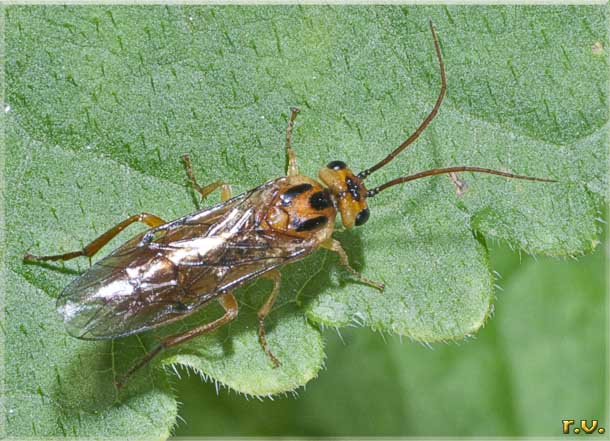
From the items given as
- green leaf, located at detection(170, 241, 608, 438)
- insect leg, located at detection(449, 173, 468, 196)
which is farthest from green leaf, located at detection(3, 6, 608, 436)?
green leaf, located at detection(170, 241, 608, 438)

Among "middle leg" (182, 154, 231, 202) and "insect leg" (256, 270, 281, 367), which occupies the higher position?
"middle leg" (182, 154, 231, 202)

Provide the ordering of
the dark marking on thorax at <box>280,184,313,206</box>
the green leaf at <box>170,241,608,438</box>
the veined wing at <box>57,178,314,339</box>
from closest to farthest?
the veined wing at <box>57,178,314,339</box>
the dark marking on thorax at <box>280,184,313,206</box>
the green leaf at <box>170,241,608,438</box>

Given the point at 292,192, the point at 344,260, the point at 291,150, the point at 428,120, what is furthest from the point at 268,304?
the point at 428,120

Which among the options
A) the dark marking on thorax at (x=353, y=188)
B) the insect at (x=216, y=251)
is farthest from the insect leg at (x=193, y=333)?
the dark marking on thorax at (x=353, y=188)

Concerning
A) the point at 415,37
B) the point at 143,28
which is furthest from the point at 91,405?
the point at 415,37

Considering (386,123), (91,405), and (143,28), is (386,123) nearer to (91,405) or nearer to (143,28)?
(143,28)

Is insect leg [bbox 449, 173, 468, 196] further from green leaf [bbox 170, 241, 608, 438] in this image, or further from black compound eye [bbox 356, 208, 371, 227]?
green leaf [bbox 170, 241, 608, 438]

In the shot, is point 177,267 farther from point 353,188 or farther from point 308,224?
point 353,188
